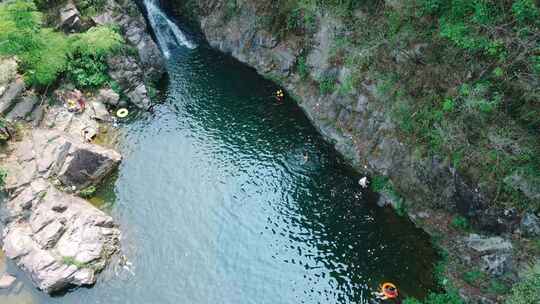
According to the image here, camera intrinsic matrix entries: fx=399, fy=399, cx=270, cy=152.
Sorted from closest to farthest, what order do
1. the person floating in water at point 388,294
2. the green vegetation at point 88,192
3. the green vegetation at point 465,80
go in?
the green vegetation at point 465,80
the person floating in water at point 388,294
the green vegetation at point 88,192

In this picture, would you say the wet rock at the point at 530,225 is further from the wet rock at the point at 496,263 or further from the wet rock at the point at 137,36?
the wet rock at the point at 137,36

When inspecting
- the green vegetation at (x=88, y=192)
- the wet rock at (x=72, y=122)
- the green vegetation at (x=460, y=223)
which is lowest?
the green vegetation at (x=88, y=192)

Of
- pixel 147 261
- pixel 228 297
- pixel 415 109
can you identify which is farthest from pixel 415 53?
pixel 147 261

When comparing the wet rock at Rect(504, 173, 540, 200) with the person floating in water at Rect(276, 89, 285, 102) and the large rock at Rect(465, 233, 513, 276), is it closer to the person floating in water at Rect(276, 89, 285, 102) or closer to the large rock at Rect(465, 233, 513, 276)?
the large rock at Rect(465, 233, 513, 276)

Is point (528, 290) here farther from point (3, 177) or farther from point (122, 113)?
point (3, 177)

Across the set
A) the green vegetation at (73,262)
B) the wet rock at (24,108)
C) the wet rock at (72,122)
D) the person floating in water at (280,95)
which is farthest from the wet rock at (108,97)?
the green vegetation at (73,262)

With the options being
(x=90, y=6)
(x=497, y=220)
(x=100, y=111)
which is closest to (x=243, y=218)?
A: (x=497, y=220)
